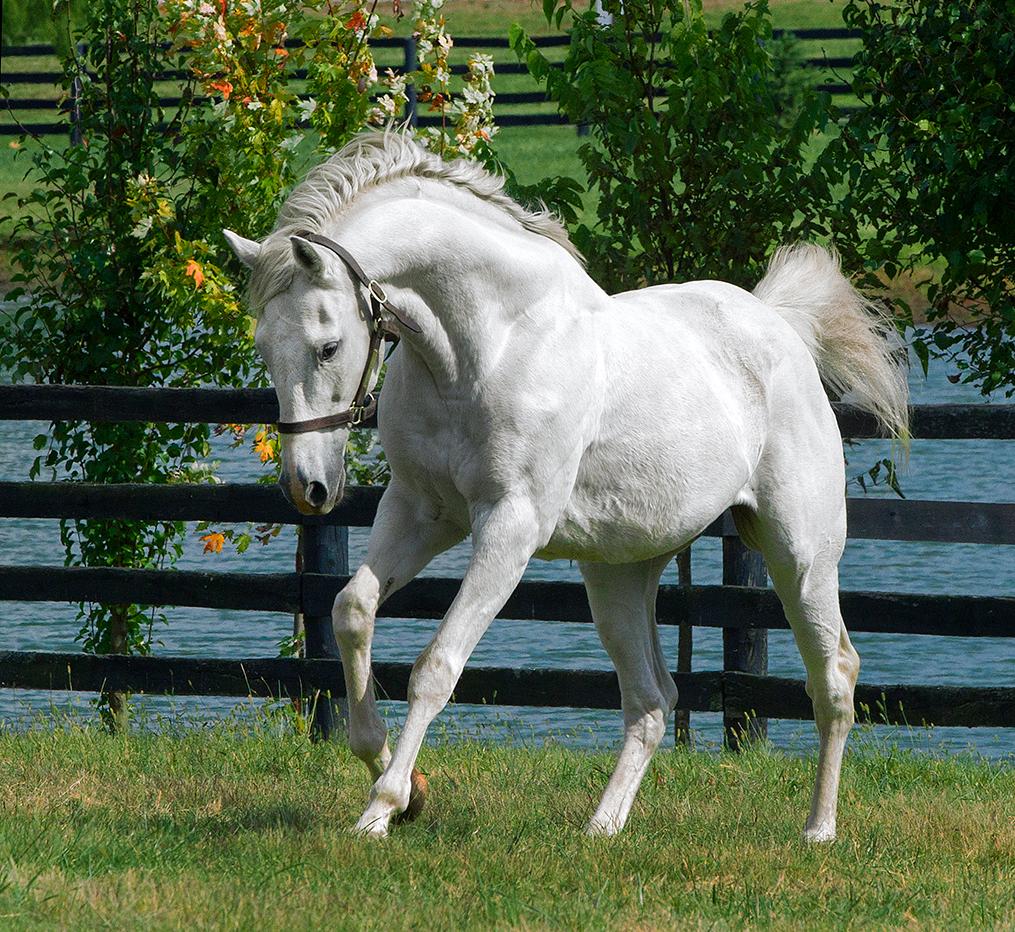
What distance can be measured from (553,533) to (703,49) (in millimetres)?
2868

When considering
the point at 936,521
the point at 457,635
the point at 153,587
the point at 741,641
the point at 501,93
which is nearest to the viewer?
the point at 457,635

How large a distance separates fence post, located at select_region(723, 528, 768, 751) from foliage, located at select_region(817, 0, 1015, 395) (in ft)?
3.72

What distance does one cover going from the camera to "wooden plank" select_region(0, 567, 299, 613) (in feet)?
21.4

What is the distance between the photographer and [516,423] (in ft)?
14.0

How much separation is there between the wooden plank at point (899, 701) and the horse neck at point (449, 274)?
99.1 inches

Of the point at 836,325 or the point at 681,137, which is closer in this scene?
the point at 836,325

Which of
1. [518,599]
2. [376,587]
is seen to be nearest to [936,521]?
[518,599]

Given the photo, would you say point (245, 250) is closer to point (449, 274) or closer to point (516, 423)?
point (449, 274)

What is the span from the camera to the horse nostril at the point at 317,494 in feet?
13.0

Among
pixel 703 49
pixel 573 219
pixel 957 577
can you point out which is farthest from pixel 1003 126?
pixel 957 577

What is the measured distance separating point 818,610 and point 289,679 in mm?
2418

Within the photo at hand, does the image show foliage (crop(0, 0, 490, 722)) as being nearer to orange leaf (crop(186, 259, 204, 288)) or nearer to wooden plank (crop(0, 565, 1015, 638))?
orange leaf (crop(186, 259, 204, 288))

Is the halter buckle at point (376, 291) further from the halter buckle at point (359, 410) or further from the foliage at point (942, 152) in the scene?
the foliage at point (942, 152)

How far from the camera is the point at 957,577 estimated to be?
1284cm
